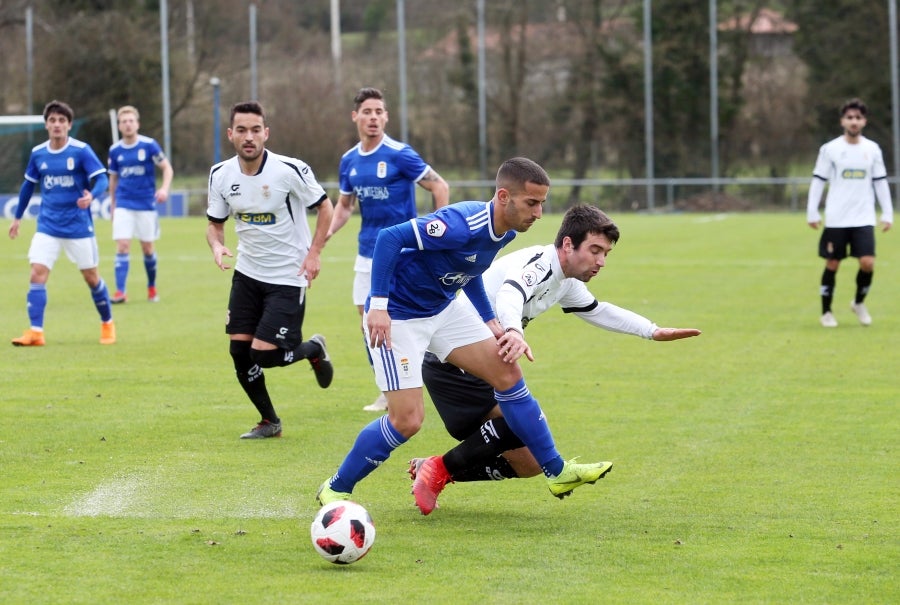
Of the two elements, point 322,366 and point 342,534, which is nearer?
point 342,534

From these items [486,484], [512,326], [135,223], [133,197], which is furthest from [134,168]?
[512,326]

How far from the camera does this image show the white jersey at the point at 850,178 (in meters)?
13.8

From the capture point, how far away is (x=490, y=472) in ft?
21.4

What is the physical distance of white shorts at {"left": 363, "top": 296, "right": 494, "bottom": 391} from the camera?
5980 mm

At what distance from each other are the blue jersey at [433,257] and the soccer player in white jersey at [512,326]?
26cm

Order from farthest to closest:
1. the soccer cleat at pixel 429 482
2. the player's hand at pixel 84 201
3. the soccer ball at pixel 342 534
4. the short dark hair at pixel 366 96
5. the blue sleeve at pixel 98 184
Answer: the blue sleeve at pixel 98 184, the player's hand at pixel 84 201, the short dark hair at pixel 366 96, the soccer cleat at pixel 429 482, the soccer ball at pixel 342 534

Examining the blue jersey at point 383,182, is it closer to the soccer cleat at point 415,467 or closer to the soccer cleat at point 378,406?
the soccer cleat at point 378,406

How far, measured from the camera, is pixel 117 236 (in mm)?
16578

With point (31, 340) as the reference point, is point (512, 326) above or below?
above

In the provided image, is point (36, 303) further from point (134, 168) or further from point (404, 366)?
point (404, 366)

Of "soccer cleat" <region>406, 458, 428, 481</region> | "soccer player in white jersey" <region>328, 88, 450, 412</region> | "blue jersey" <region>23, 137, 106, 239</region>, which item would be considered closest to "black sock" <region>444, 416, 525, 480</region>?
"soccer cleat" <region>406, 458, 428, 481</region>

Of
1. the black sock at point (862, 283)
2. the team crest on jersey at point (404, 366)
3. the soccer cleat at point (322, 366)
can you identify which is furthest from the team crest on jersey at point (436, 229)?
the black sock at point (862, 283)

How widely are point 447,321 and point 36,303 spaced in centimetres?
734

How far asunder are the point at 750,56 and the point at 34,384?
42152 millimetres
